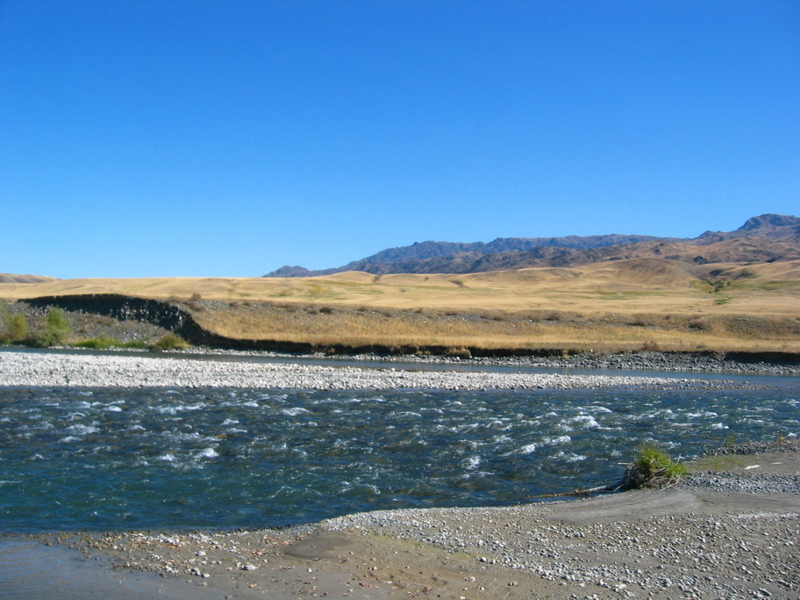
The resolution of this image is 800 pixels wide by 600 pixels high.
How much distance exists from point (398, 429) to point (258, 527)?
27.7 ft

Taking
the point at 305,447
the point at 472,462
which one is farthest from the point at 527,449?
the point at 305,447

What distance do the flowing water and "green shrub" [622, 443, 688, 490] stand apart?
820 mm

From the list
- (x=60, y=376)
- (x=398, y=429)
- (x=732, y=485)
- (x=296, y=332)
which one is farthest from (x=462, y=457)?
(x=296, y=332)

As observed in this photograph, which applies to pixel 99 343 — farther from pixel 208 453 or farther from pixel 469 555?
pixel 469 555

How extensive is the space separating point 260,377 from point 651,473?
20108 mm

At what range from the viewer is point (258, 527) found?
10.0 m

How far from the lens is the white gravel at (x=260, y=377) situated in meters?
26.9

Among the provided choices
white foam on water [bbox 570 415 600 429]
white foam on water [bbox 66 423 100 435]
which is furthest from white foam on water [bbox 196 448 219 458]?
white foam on water [bbox 570 415 600 429]

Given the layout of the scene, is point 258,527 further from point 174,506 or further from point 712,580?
point 712,580

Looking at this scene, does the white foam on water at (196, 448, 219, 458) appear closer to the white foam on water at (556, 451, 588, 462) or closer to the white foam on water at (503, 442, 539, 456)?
the white foam on water at (503, 442, 539, 456)

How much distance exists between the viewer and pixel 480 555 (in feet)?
28.1

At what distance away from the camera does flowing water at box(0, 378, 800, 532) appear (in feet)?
36.7

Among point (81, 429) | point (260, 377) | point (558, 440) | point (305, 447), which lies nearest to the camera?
point (305, 447)

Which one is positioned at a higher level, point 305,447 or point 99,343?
point 99,343
